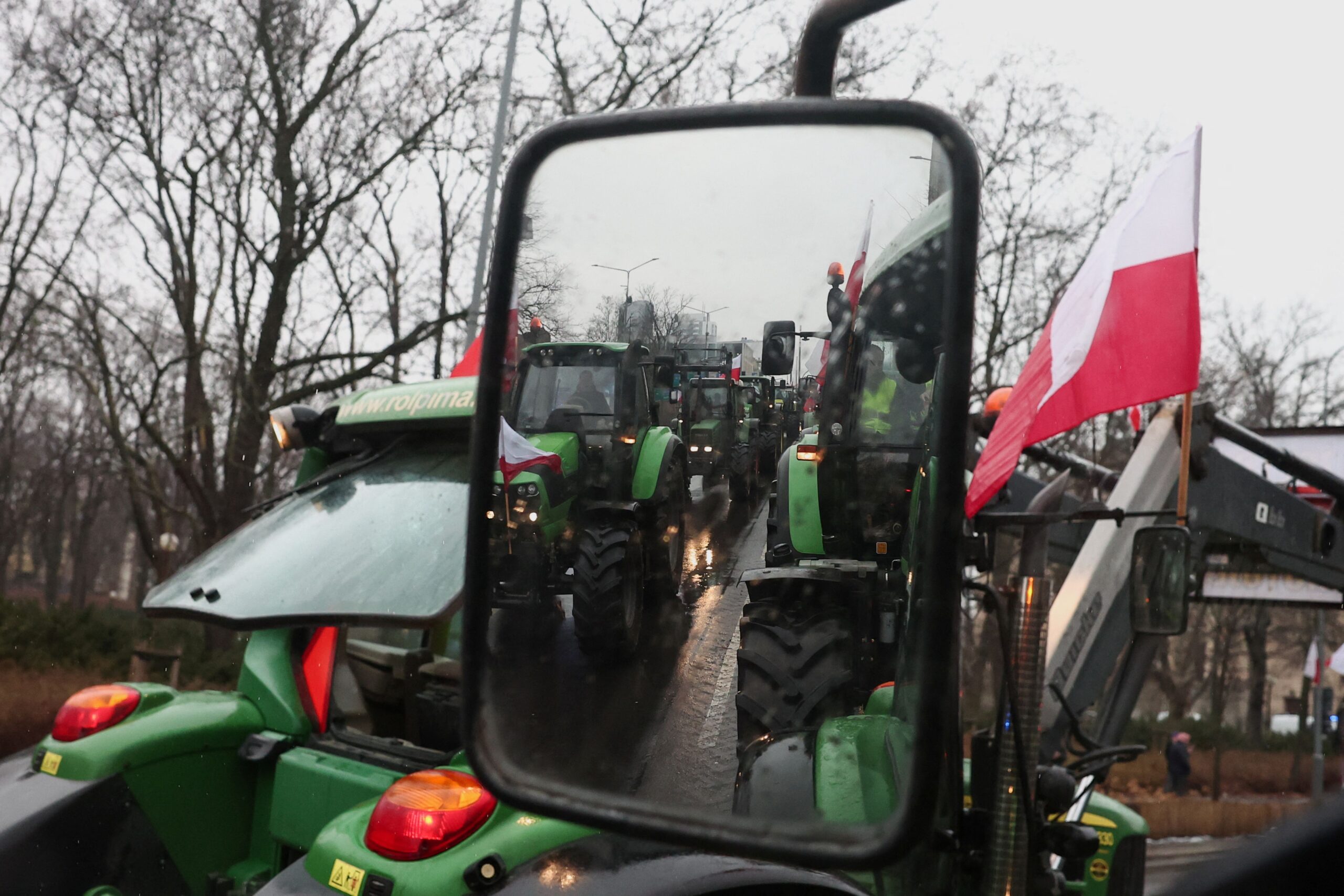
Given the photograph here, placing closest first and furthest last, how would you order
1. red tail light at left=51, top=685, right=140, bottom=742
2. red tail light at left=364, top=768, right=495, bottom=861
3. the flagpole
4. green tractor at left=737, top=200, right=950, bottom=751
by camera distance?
green tractor at left=737, top=200, right=950, bottom=751
the flagpole
red tail light at left=364, top=768, right=495, bottom=861
red tail light at left=51, top=685, right=140, bottom=742

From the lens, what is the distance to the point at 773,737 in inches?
50.1

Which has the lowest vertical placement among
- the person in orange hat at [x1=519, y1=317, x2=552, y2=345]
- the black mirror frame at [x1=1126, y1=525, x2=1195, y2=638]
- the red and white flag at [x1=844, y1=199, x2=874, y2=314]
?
the black mirror frame at [x1=1126, y1=525, x2=1195, y2=638]

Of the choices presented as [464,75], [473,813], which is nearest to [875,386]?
[473,813]

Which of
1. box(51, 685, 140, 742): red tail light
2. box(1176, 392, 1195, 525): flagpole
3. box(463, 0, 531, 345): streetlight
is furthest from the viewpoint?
box(51, 685, 140, 742): red tail light

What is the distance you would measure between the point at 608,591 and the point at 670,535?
0.10 meters

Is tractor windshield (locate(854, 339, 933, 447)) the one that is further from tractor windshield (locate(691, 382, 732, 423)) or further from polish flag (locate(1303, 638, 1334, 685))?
polish flag (locate(1303, 638, 1334, 685))

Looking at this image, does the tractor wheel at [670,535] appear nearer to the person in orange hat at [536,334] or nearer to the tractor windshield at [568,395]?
the tractor windshield at [568,395]

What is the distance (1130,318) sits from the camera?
2.33 metres

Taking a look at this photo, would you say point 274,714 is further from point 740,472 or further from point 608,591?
point 740,472

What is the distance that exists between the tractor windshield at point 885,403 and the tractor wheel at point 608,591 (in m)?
0.30

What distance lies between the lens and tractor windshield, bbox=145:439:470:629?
3.27 m

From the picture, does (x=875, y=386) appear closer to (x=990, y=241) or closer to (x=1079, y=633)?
(x=990, y=241)

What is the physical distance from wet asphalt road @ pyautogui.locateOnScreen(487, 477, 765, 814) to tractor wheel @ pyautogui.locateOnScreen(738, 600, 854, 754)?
0.02m

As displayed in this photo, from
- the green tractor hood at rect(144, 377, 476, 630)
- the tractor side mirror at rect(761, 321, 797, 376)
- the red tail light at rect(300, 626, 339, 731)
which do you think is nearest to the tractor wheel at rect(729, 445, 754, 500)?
the tractor side mirror at rect(761, 321, 797, 376)
